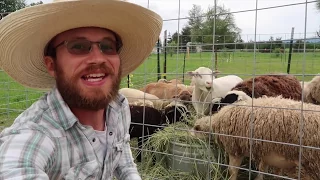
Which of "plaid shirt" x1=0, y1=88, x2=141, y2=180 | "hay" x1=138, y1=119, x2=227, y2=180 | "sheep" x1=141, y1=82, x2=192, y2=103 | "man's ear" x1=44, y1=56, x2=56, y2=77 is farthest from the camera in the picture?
"sheep" x1=141, y1=82, x2=192, y2=103

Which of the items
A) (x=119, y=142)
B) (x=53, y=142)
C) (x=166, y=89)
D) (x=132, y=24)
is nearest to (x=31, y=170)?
(x=53, y=142)

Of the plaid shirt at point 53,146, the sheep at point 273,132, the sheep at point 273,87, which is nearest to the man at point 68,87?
the plaid shirt at point 53,146

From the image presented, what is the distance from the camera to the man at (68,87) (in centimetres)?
135

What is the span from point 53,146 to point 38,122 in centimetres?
12

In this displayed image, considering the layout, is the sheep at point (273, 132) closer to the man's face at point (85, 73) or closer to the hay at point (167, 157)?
the hay at point (167, 157)

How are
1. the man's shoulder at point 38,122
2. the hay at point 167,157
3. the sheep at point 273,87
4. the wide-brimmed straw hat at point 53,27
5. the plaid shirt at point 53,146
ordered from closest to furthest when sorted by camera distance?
the plaid shirt at point 53,146 → the man's shoulder at point 38,122 → the wide-brimmed straw hat at point 53,27 → the hay at point 167,157 → the sheep at point 273,87

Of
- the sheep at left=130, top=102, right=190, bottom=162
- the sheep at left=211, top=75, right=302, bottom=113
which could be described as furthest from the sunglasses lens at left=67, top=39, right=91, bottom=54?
the sheep at left=211, top=75, right=302, bottom=113

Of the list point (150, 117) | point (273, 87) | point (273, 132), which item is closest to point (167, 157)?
point (150, 117)

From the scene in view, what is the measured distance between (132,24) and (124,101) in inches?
19.4

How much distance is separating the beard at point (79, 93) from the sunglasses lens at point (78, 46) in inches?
3.2

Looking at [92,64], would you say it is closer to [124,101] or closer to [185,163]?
[124,101]

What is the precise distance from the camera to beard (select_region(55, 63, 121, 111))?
62.1 inches

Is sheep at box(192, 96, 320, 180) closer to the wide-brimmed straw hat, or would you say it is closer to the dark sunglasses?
the wide-brimmed straw hat

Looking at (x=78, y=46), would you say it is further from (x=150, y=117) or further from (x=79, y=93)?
(x=150, y=117)
